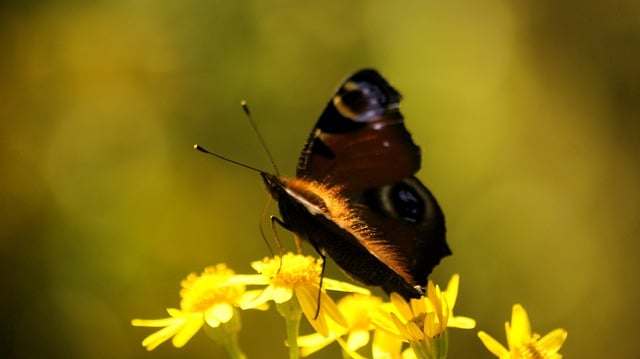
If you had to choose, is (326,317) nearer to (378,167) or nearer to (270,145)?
(378,167)

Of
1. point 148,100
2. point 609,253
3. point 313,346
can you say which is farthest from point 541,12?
point 313,346

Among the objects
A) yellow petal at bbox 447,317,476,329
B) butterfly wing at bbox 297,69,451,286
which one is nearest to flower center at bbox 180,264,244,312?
butterfly wing at bbox 297,69,451,286

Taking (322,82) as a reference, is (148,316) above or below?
below

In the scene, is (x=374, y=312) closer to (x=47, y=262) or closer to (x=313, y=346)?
(x=313, y=346)

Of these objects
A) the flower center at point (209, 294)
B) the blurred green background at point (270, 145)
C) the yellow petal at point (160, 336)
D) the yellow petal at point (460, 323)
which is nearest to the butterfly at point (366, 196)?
the yellow petal at point (460, 323)

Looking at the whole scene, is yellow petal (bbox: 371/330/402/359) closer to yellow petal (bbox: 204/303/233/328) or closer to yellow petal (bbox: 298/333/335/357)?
yellow petal (bbox: 298/333/335/357)

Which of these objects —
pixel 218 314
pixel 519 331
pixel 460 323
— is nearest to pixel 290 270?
pixel 218 314
